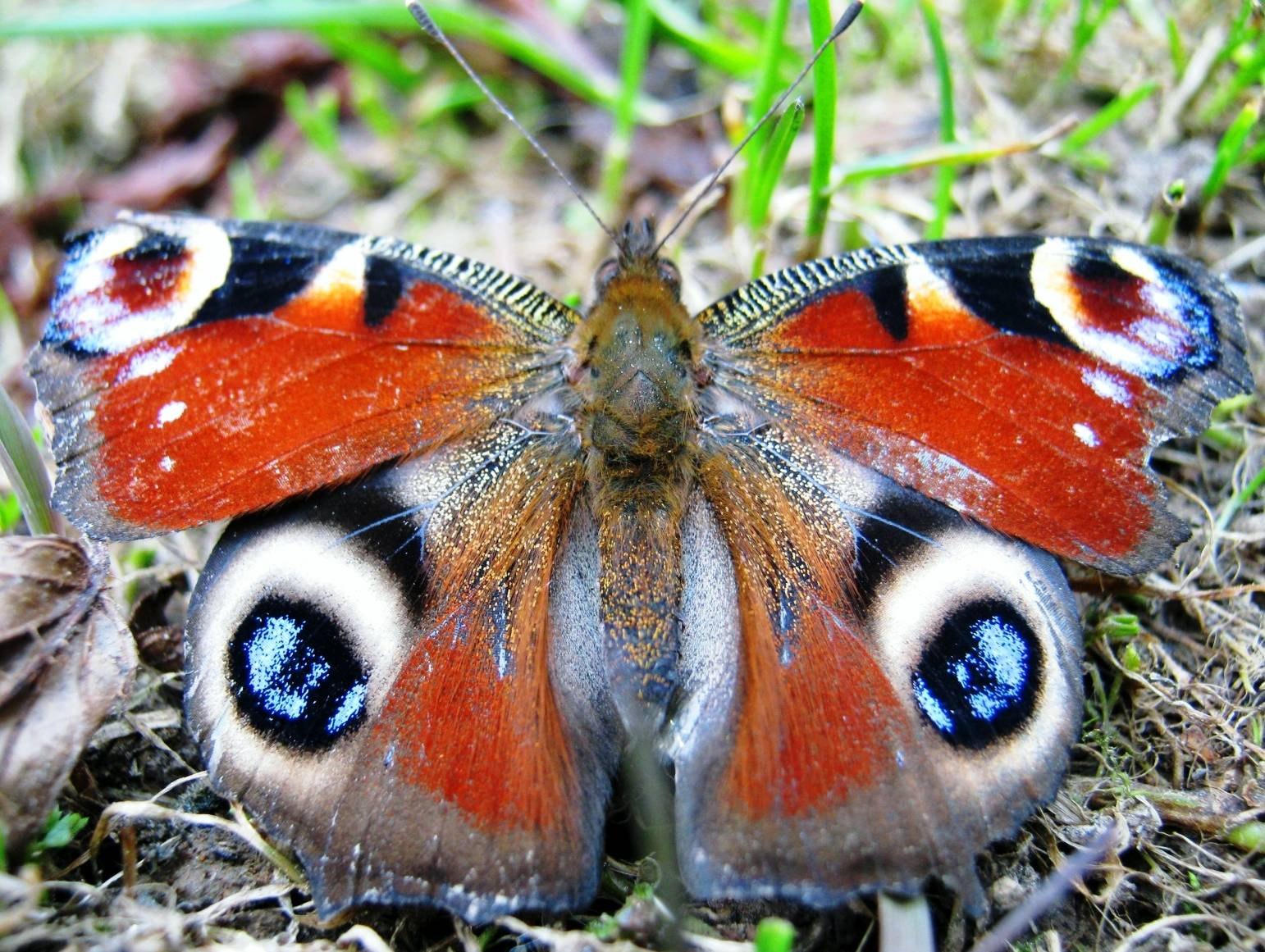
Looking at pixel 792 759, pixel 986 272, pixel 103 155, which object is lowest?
pixel 792 759

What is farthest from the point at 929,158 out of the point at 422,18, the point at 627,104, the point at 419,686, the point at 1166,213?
the point at 419,686

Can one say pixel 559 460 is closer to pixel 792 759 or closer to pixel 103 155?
pixel 792 759

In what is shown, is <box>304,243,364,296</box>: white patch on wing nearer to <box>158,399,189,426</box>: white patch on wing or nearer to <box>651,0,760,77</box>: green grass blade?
<box>158,399,189,426</box>: white patch on wing

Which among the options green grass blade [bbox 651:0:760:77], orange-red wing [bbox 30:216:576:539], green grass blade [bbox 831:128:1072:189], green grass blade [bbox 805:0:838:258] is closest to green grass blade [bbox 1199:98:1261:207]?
green grass blade [bbox 831:128:1072:189]

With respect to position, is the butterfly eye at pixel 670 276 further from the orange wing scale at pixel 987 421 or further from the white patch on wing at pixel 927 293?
the white patch on wing at pixel 927 293

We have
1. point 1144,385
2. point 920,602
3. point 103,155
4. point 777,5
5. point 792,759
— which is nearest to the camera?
point 792,759

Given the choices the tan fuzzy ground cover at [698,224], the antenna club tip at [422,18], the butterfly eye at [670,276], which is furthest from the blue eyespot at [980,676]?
the antenna club tip at [422,18]

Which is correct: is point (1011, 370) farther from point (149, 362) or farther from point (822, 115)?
point (149, 362)

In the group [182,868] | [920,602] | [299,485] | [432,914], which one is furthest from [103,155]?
[920,602]
